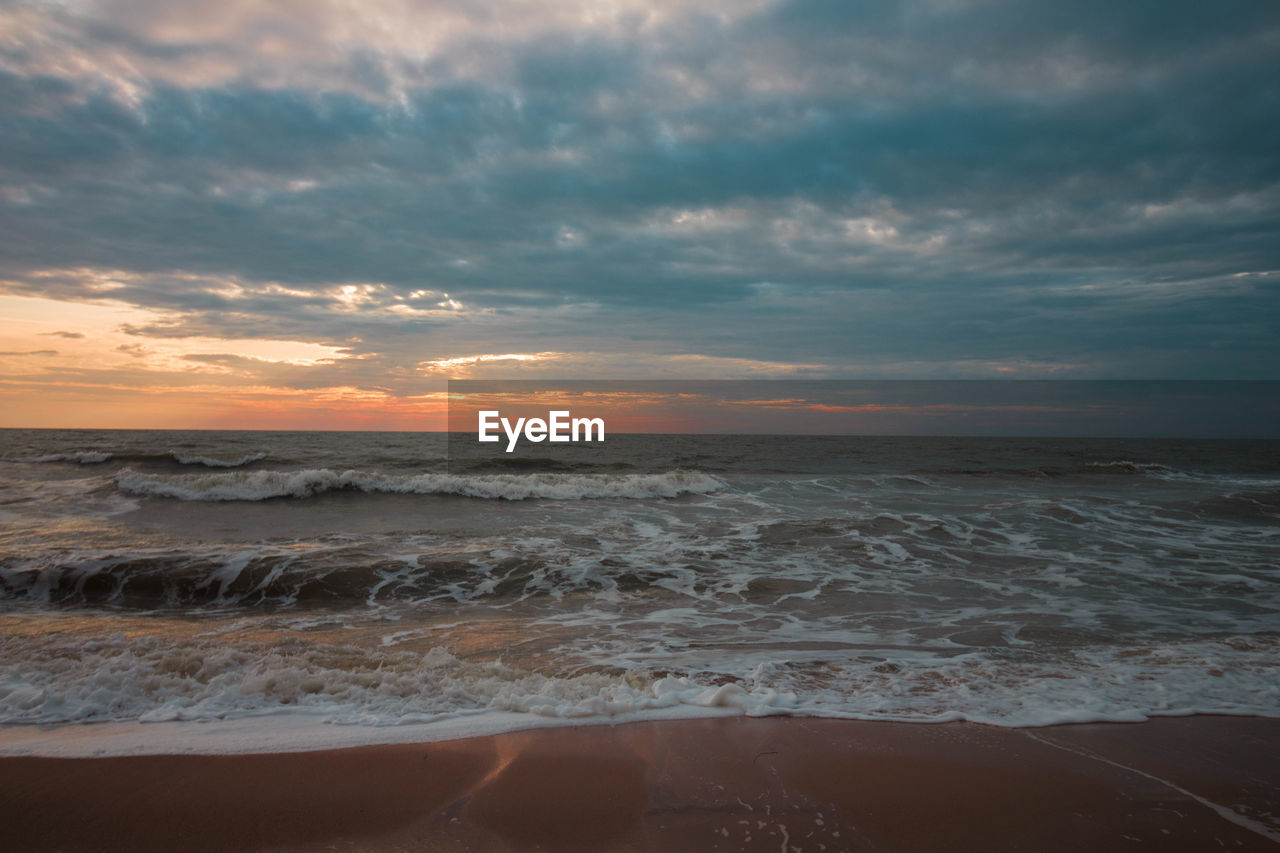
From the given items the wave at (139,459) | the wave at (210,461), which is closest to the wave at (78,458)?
the wave at (139,459)

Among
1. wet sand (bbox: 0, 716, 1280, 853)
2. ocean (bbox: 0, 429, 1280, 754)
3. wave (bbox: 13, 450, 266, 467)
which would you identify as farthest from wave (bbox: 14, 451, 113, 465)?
wet sand (bbox: 0, 716, 1280, 853)

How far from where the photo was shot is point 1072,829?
2.75 metres

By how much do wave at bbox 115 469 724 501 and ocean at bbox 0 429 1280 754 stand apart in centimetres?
18

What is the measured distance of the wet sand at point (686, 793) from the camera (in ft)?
8.75

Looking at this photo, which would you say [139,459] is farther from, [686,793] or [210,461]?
[686,793]

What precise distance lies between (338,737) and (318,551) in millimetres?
6450

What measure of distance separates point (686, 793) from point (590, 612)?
3.92m

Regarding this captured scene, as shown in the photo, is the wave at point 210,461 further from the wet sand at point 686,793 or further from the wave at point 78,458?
the wet sand at point 686,793

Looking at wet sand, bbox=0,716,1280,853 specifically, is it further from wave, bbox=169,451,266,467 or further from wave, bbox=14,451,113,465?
wave, bbox=14,451,113,465

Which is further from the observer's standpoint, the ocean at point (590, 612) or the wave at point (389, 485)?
the wave at point (389, 485)

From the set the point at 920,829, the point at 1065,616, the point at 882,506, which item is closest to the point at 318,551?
the point at 920,829

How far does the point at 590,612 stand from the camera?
680 centimetres

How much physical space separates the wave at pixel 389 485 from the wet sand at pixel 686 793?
13459mm

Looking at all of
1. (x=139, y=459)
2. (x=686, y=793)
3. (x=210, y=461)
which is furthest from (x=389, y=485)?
(x=686, y=793)
